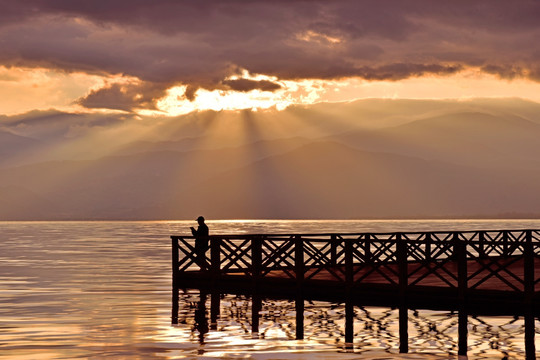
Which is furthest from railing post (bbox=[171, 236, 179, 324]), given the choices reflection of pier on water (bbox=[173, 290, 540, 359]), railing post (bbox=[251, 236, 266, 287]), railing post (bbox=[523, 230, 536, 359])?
railing post (bbox=[523, 230, 536, 359])

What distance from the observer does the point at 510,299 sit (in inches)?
947

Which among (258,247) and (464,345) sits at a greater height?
(258,247)

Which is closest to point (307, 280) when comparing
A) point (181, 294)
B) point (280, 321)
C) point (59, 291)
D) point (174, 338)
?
point (280, 321)

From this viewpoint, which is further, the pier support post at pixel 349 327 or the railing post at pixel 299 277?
the railing post at pixel 299 277

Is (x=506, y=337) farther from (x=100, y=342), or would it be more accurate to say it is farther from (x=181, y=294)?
(x=181, y=294)

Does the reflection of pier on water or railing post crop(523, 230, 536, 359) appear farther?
the reflection of pier on water

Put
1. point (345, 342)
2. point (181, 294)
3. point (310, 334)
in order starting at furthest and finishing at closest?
1. point (181, 294)
2. point (310, 334)
3. point (345, 342)

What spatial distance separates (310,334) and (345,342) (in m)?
1.96

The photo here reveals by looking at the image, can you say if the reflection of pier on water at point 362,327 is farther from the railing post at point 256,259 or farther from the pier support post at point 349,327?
the railing post at point 256,259

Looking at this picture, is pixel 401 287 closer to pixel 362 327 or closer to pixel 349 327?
Result: pixel 349 327

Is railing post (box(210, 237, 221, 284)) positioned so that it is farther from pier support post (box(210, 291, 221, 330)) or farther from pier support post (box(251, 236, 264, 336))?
pier support post (box(251, 236, 264, 336))

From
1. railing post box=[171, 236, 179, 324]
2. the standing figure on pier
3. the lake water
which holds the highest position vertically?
the standing figure on pier

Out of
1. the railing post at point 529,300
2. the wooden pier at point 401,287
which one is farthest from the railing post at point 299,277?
the railing post at point 529,300

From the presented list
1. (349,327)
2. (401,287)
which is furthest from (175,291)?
(401,287)
